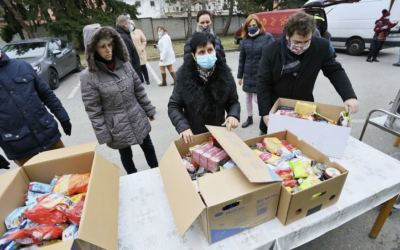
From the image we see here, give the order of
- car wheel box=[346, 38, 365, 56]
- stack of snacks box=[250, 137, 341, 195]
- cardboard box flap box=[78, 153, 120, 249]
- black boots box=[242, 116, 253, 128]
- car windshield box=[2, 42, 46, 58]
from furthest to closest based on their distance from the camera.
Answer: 1. car wheel box=[346, 38, 365, 56]
2. car windshield box=[2, 42, 46, 58]
3. black boots box=[242, 116, 253, 128]
4. stack of snacks box=[250, 137, 341, 195]
5. cardboard box flap box=[78, 153, 120, 249]

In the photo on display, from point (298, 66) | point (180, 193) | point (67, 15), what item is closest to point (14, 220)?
point (180, 193)

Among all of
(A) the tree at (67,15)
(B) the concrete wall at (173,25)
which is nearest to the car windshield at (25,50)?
(A) the tree at (67,15)

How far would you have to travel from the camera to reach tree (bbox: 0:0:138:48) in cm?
1026

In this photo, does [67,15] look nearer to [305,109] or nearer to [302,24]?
[302,24]

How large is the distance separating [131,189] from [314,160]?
121cm

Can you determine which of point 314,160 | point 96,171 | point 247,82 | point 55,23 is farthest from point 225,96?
point 55,23

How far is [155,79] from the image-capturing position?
6.77 m

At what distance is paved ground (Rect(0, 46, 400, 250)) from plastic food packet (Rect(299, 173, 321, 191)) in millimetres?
1075

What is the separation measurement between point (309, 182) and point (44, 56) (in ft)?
24.2

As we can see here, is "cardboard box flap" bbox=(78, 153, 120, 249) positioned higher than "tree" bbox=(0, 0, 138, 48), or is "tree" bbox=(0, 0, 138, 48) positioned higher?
"tree" bbox=(0, 0, 138, 48)

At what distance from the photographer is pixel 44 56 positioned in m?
5.94

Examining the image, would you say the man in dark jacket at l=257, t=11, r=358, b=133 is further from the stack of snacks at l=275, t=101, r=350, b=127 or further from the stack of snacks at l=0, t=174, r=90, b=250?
the stack of snacks at l=0, t=174, r=90, b=250

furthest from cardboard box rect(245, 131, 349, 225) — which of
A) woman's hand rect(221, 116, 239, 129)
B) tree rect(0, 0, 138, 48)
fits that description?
tree rect(0, 0, 138, 48)

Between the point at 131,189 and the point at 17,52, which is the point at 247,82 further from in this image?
the point at 17,52
